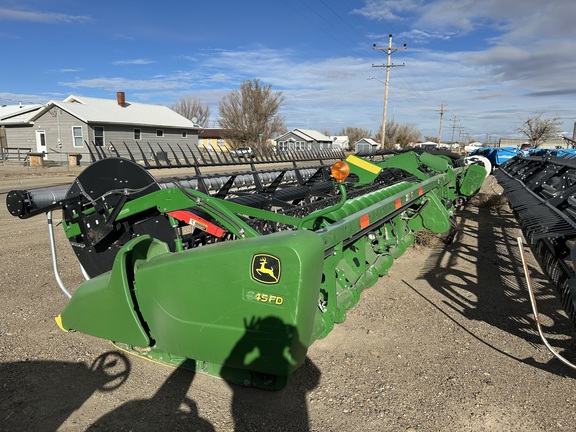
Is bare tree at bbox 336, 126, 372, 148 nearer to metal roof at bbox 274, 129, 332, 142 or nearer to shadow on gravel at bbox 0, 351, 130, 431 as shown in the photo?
metal roof at bbox 274, 129, 332, 142

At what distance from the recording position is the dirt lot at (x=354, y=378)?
8.45ft

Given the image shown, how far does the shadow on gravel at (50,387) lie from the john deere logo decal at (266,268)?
1.53 m

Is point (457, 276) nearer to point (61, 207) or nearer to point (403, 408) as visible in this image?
point (403, 408)

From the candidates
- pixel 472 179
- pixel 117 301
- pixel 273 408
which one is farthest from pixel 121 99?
pixel 273 408

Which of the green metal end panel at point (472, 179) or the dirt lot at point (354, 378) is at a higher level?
the green metal end panel at point (472, 179)

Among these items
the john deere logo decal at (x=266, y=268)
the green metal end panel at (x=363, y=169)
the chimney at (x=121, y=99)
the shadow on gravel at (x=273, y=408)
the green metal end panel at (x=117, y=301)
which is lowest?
the shadow on gravel at (x=273, y=408)

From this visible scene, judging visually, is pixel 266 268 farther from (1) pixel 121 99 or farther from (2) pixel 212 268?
(1) pixel 121 99

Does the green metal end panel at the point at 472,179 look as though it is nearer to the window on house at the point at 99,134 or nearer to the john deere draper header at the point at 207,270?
the john deere draper header at the point at 207,270

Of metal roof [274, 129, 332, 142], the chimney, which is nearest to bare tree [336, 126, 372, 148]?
metal roof [274, 129, 332, 142]

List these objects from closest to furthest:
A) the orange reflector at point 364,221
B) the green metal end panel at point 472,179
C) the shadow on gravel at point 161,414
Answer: the shadow on gravel at point 161,414 → the orange reflector at point 364,221 → the green metal end panel at point 472,179

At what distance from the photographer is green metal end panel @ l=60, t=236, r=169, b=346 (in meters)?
2.66

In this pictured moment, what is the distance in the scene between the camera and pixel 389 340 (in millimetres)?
3619

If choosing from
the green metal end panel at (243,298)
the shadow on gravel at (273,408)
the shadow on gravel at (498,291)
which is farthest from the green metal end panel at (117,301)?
the shadow on gravel at (498,291)

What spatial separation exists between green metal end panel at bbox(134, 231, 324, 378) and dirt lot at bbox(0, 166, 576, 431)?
45 centimetres
